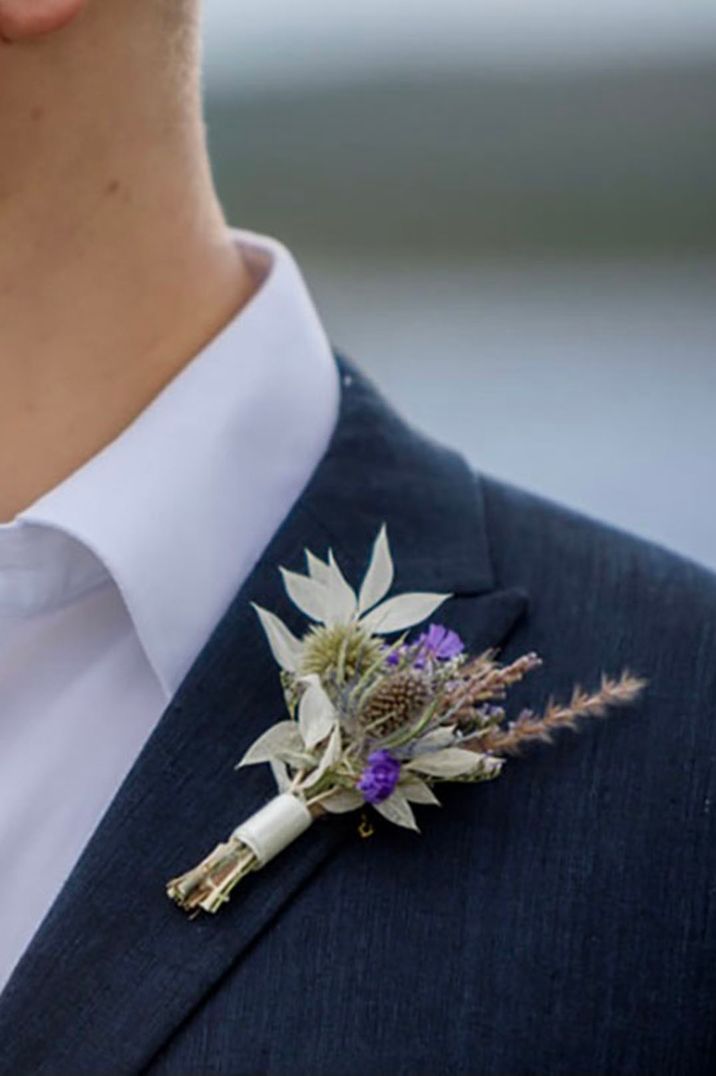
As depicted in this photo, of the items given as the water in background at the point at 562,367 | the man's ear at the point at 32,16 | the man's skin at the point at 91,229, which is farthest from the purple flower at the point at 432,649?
the water in background at the point at 562,367

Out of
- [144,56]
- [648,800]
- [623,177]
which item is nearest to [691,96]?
[623,177]

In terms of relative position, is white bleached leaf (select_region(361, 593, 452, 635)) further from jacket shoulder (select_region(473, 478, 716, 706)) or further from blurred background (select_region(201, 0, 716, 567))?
blurred background (select_region(201, 0, 716, 567))

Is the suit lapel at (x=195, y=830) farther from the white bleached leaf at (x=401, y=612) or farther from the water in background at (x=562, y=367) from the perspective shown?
the water in background at (x=562, y=367)

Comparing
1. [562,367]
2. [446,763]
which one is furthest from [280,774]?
[562,367]

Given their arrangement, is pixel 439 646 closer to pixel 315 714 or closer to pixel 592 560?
pixel 315 714

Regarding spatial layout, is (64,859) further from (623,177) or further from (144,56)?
(623,177)
